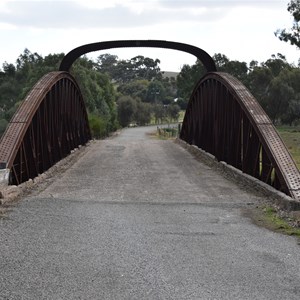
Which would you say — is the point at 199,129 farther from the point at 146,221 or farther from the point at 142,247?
the point at 142,247

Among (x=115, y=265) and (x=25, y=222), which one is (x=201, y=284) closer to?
(x=115, y=265)

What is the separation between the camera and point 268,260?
6.66 metres

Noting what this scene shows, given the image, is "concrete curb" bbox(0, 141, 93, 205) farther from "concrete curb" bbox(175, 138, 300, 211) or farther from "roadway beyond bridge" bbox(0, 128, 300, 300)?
"concrete curb" bbox(175, 138, 300, 211)

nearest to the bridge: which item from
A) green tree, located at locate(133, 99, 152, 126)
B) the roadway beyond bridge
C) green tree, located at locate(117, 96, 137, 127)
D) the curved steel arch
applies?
the roadway beyond bridge

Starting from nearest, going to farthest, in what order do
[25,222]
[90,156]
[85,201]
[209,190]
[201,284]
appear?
[201,284], [25,222], [85,201], [209,190], [90,156]

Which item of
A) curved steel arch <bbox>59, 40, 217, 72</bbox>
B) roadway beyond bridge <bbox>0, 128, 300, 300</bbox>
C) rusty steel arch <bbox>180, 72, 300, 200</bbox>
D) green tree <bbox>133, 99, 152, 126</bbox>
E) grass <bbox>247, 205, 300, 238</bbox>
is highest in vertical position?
curved steel arch <bbox>59, 40, 217, 72</bbox>

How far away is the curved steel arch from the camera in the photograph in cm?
2447

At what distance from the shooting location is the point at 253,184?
1264 cm

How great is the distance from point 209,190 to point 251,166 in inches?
71.5

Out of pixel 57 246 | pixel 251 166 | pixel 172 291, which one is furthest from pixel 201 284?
pixel 251 166

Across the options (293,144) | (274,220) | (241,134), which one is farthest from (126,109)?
(274,220)

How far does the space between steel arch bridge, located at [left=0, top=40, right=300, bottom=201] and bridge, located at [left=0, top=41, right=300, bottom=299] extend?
44 mm

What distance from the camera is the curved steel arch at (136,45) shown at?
24.5 m

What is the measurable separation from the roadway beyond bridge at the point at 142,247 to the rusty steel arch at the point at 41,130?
113 centimetres
